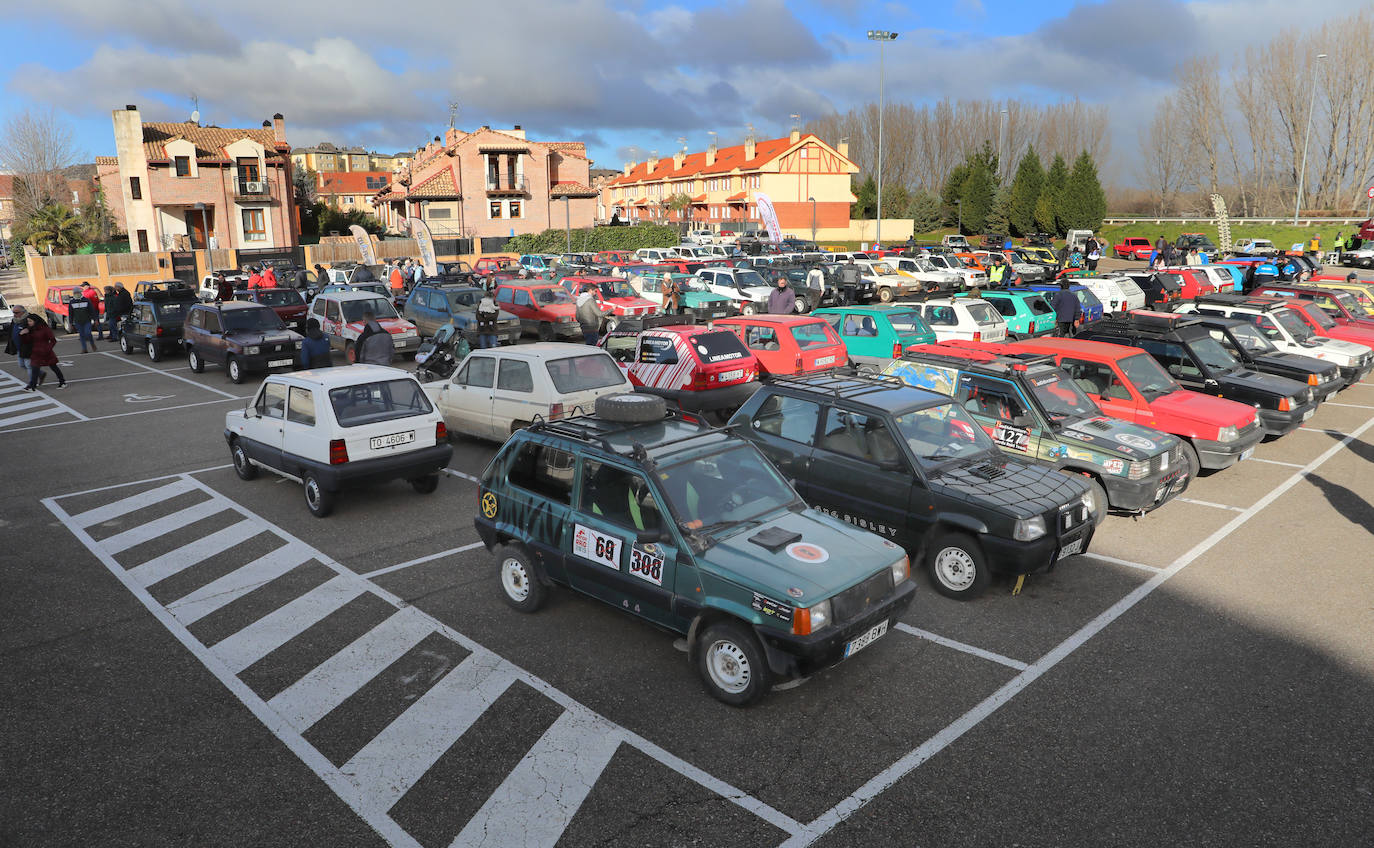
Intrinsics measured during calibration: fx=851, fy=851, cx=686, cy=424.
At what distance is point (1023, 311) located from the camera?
19750mm

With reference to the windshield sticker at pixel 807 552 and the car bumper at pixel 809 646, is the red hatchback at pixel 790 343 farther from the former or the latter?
the car bumper at pixel 809 646

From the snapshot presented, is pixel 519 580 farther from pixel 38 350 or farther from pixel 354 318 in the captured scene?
pixel 38 350

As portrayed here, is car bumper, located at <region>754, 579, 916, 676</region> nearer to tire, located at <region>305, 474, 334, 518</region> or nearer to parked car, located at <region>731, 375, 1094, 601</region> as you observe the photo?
parked car, located at <region>731, 375, 1094, 601</region>

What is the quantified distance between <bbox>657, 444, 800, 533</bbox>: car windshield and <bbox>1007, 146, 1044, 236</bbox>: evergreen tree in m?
70.4

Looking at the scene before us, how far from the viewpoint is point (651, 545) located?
617 cm

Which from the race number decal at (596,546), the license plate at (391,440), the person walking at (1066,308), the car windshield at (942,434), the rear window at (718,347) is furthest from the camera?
the person walking at (1066,308)

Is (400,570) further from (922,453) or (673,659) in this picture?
(922,453)

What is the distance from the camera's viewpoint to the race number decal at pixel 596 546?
21.1 ft

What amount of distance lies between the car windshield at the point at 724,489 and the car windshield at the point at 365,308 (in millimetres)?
16280

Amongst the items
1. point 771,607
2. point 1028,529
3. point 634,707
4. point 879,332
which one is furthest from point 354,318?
point 771,607

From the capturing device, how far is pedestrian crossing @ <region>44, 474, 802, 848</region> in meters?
5.00

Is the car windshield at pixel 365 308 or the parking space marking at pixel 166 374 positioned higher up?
the car windshield at pixel 365 308

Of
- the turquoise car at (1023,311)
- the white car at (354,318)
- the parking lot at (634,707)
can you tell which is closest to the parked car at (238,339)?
the white car at (354,318)

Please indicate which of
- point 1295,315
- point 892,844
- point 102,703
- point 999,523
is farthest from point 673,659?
point 1295,315
